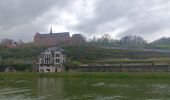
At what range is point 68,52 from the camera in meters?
139

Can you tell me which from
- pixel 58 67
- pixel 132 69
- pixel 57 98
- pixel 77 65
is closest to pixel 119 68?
pixel 132 69

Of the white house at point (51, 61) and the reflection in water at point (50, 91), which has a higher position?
the white house at point (51, 61)

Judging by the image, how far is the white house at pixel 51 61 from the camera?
115125mm

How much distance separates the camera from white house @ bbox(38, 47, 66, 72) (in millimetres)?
115125

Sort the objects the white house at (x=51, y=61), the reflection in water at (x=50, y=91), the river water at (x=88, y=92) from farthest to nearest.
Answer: the white house at (x=51, y=61), the reflection in water at (x=50, y=91), the river water at (x=88, y=92)

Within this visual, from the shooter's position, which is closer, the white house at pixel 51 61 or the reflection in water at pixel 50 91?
the reflection in water at pixel 50 91

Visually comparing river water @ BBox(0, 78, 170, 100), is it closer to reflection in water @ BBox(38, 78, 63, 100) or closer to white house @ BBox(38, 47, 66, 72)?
reflection in water @ BBox(38, 78, 63, 100)

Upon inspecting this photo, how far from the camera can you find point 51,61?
118 meters

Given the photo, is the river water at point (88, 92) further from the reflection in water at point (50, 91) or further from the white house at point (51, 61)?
the white house at point (51, 61)

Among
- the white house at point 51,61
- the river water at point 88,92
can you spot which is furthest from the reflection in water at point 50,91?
the white house at point 51,61

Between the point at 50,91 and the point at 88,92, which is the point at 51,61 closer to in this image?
the point at 50,91

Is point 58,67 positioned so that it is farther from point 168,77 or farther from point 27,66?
point 168,77

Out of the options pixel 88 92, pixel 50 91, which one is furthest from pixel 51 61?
pixel 88 92

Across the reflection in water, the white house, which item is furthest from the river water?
the white house
